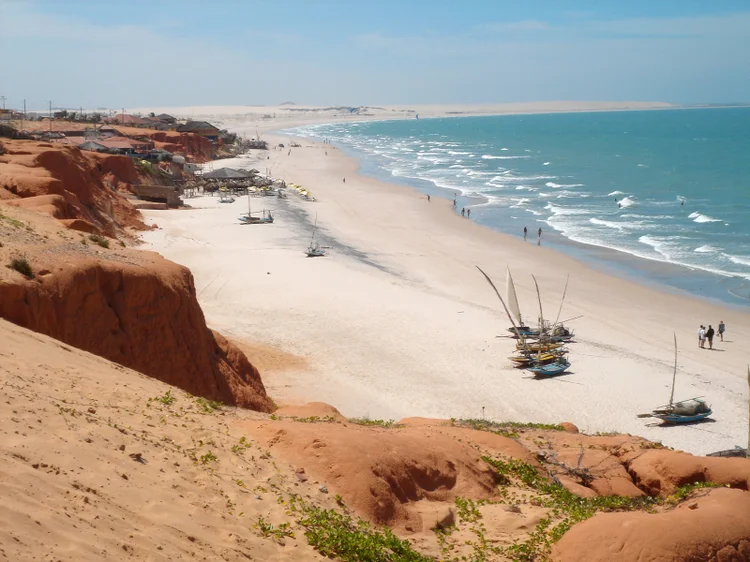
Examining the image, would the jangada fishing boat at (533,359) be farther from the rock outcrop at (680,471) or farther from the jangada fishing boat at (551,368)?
the rock outcrop at (680,471)

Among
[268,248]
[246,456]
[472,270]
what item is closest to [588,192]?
[472,270]

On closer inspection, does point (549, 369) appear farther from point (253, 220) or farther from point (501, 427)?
point (253, 220)

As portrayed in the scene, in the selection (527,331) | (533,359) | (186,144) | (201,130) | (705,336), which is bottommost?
(533,359)

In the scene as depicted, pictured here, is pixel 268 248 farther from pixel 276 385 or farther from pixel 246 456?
pixel 246 456

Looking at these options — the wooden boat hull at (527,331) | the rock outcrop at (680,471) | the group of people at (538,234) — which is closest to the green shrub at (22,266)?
the rock outcrop at (680,471)

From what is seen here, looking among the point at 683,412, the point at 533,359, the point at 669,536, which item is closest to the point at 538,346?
the point at 533,359

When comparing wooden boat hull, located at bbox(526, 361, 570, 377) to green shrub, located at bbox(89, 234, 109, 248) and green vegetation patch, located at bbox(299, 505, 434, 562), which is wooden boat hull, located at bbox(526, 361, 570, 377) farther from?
green vegetation patch, located at bbox(299, 505, 434, 562)
